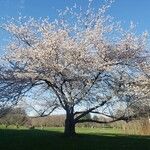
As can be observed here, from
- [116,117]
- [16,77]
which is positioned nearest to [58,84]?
[16,77]

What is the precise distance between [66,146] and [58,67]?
432 cm

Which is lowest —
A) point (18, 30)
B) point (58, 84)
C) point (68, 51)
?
point (58, 84)

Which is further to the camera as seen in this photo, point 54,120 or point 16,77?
point 54,120

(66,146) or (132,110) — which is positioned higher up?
(132,110)

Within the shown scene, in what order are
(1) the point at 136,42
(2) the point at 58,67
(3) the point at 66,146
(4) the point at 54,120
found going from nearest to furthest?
(3) the point at 66,146, (2) the point at 58,67, (1) the point at 136,42, (4) the point at 54,120

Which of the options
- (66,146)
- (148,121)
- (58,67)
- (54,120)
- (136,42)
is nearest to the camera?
(66,146)

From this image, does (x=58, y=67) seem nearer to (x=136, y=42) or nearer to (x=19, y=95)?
(x=19, y=95)

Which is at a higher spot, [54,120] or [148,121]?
[54,120]

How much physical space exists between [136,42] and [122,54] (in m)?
0.93

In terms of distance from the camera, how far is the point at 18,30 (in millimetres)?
22156

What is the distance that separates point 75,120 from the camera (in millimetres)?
22031

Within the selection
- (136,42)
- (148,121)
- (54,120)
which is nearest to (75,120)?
(136,42)

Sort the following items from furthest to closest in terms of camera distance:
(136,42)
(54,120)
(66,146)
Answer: (54,120) → (136,42) → (66,146)

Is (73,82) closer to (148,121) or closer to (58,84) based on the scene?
(58,84)
